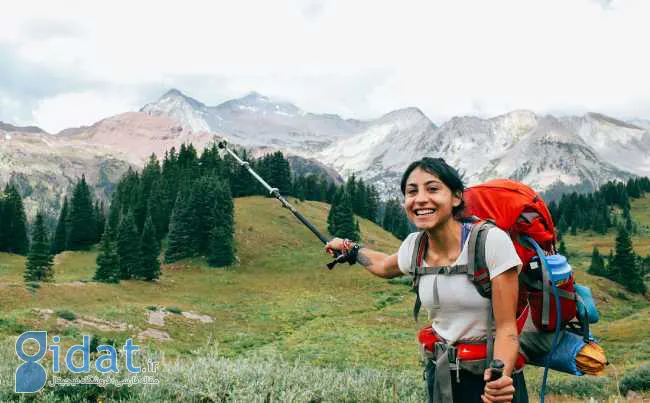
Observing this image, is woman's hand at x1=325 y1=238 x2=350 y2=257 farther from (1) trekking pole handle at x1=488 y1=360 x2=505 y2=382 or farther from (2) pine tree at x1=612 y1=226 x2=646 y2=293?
(2) pine tree at x1=612 y1=226 x2=646 y2=293

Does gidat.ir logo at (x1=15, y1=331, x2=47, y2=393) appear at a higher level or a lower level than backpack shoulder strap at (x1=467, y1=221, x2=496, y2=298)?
lower

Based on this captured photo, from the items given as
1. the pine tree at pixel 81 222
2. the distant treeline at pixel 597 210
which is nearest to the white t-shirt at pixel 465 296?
the pine tree at pixel 81 222

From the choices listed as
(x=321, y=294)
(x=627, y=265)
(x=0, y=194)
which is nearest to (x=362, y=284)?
(x=321, y=294)

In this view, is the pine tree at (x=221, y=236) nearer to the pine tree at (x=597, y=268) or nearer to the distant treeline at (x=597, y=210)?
the pine tree at (x=597, y=268)

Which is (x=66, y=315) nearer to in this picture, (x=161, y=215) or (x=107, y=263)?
(x=107, y=263)

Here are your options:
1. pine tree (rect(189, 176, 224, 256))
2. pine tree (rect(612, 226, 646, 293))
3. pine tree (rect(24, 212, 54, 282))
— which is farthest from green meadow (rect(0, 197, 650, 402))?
pine tree (rect(24, 212, 54, 282))

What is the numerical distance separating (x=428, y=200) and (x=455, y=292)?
0.74m

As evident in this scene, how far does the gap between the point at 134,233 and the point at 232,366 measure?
1965 inches

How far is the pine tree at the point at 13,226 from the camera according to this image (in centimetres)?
7888

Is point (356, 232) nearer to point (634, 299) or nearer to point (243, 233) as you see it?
point (243, 233)

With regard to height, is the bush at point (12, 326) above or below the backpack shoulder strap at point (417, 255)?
below

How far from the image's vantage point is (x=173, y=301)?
41312mm

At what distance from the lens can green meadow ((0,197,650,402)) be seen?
6.66 m

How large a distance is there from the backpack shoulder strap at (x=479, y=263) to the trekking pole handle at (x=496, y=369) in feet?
1.59
